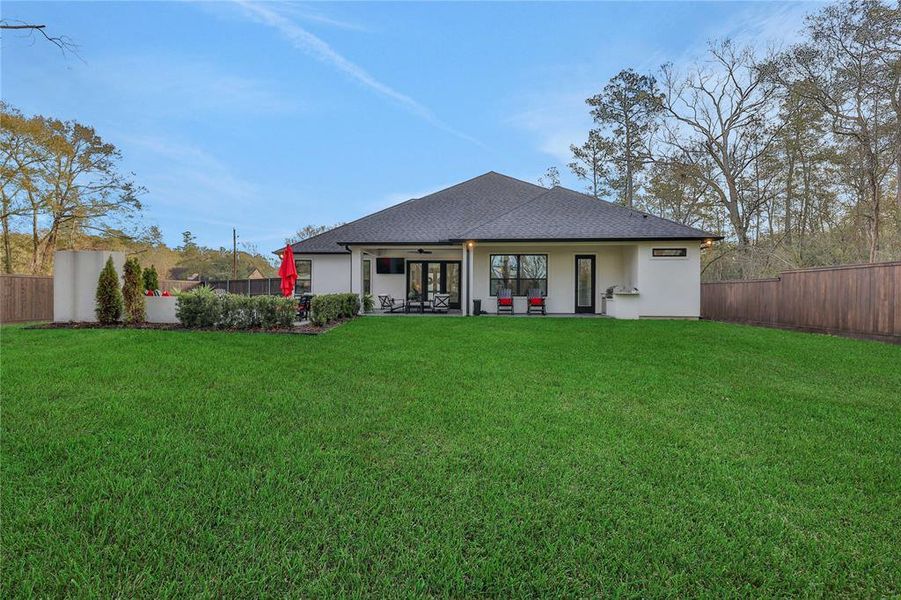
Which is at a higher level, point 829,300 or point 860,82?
point 860,82

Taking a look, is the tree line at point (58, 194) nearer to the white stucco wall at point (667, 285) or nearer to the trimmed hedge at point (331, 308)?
the trimmed hedge at point (331, 308)

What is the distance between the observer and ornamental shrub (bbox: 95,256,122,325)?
889cm

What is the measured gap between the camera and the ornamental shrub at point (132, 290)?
30.1ft

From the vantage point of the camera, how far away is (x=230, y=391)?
427 cm

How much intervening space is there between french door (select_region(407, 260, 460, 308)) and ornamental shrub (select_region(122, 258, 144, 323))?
9.03m

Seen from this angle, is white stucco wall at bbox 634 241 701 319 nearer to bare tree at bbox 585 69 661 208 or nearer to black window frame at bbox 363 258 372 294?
black window frame at bbox 363 258 372 294

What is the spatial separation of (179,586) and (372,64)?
1831 cm

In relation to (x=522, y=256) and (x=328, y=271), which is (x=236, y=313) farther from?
(x=522, y=256)

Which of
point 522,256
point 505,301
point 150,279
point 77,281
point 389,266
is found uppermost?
point 522,256

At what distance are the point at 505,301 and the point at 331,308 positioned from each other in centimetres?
688

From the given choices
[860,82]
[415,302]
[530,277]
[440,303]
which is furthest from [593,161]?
[415,302]

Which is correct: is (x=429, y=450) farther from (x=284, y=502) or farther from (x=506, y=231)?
(x=506, y=231)

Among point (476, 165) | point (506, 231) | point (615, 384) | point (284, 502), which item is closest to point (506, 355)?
point (615, 384)

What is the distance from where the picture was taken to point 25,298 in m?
14.1
